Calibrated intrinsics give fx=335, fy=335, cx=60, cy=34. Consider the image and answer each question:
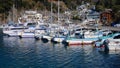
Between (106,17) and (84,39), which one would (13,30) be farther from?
(84,39)

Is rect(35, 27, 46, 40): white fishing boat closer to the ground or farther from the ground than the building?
closer to the ground

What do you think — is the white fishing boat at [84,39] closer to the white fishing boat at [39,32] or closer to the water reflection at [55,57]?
the water reflection at [55,57]

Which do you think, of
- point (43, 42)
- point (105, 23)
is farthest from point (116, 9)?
point (43, 42)

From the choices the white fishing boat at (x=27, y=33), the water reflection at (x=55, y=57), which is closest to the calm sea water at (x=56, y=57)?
the water reflection at (x=55, y=57)

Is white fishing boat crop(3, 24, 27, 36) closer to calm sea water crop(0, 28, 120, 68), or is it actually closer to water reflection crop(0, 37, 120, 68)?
water reflection crop(0, 37, 120, 68)

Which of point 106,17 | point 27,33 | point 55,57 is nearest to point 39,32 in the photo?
point 27,33

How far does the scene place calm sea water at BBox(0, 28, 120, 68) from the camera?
159 ft

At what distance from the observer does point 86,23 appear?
9950 cm

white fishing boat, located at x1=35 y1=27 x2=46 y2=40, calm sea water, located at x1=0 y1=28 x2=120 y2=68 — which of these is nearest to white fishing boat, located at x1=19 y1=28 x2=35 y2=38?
white fishing boat, located at x1=35 y1=27 x2=46 y2=40

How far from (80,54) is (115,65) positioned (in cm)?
1113

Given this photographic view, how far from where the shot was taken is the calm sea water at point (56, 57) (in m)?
48.3

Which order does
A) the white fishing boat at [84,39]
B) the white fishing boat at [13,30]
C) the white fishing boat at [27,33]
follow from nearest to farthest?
the white fishing boat at [84,39] < the white fishing boat at [27,33] < the white fishing boat at [13,30]

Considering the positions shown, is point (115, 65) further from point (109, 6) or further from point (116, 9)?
Answer: point (109, 6)

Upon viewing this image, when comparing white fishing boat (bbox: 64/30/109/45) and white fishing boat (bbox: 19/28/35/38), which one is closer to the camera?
white fishing boat (bbox: 64/30/109/45)
